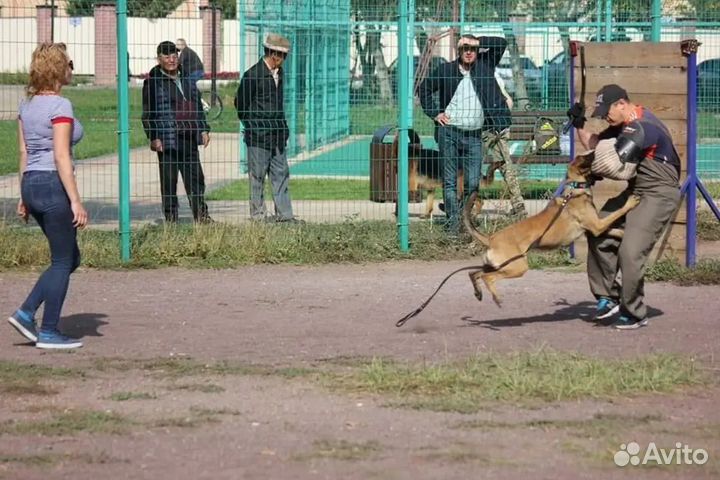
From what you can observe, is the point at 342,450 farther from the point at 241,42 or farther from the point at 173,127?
the point at 241,42

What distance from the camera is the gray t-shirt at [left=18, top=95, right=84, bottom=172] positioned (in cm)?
789

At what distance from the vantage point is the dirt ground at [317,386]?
578 centimetres

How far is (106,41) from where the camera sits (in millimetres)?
13016

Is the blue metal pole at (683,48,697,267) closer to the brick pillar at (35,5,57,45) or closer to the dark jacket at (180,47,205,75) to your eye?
the dark jacket at (180,47,205,75)

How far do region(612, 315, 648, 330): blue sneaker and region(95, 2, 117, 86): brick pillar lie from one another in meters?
5.91

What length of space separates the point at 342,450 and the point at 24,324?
10.3 feet

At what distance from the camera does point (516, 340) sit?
8.45m

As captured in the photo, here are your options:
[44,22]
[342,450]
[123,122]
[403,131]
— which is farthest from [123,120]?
[342,450]

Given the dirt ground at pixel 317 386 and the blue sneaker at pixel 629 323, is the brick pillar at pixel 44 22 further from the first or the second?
the blue sneaker at pixel 629 323

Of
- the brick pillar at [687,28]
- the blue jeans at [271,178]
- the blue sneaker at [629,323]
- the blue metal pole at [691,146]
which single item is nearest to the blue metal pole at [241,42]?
the blue jeans at [271,178]

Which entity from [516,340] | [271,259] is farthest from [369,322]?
[271,259]

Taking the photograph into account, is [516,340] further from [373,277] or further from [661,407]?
[373,277]

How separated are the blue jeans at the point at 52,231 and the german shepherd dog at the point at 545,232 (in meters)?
2.79

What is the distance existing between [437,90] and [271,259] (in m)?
2.53
